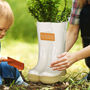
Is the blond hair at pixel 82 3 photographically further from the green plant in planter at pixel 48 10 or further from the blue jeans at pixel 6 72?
the blue jeans at pixel 6 72

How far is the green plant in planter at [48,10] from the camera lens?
5.99 ft

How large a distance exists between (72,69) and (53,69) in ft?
2.45

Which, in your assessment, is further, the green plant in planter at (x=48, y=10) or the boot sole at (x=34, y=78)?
the boot sole at (x=34, y=78)

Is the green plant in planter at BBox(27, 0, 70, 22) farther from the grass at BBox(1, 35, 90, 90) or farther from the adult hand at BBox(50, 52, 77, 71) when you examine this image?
the grass at BBox(1, 35, 90, 90)

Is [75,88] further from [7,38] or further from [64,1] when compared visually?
[7,38]

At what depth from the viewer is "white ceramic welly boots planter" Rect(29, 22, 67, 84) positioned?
1826mm

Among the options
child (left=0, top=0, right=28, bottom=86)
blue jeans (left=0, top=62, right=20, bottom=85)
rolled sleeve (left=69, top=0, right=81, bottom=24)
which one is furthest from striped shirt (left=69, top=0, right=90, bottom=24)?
blue jeans (left=0, top=62, right=20, bottom=85)

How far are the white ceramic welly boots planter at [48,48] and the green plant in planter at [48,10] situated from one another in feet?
0.17

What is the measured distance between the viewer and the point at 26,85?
1.92m

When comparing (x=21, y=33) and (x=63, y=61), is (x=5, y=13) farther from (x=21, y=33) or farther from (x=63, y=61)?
(x=21, y=33)

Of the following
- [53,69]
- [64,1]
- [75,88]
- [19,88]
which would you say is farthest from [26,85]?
[64,1]

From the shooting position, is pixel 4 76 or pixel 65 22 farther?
pixel 4 76

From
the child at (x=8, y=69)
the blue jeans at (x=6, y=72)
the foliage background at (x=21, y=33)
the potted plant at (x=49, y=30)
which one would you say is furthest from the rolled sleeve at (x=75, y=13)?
the foliage background at (x=21, y=33)

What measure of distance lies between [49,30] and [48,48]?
146mm
